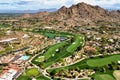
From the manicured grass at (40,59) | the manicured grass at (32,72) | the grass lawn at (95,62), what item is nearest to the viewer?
the manicured grass at (32,72)

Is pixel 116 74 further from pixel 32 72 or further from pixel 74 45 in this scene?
pixel 74 45

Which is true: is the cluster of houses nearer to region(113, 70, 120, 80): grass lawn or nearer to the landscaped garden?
the landscaped garden

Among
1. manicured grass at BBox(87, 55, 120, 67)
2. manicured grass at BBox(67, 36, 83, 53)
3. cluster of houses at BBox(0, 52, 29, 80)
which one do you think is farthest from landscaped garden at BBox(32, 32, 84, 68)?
manicured grass at BBox(87, 55, 120, 67)

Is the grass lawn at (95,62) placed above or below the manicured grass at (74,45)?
below

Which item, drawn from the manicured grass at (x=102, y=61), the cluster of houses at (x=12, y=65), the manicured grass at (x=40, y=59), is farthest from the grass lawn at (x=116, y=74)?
the cluster of houses at (x=12, y=65)

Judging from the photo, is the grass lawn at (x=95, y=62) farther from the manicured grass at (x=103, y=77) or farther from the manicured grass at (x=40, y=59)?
the manicured grass at (x=40, y=59)

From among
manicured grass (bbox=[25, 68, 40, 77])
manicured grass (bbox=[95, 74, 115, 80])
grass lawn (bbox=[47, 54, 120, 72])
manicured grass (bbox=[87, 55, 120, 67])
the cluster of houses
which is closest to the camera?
manicured grass (bbox=[95, 74, 115, 80])

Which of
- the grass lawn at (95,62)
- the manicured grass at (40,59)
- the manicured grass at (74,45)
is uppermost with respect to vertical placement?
the manicured grass at (74,45)

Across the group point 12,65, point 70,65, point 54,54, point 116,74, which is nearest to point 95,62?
point 70,65

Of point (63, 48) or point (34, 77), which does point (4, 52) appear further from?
point (34, 77)

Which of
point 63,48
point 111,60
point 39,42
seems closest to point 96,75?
point 111,60

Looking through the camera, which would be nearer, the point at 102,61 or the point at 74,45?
the point at 102,61

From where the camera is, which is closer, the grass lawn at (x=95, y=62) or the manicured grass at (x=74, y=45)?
the grass lawn at (x=95, y=62)
